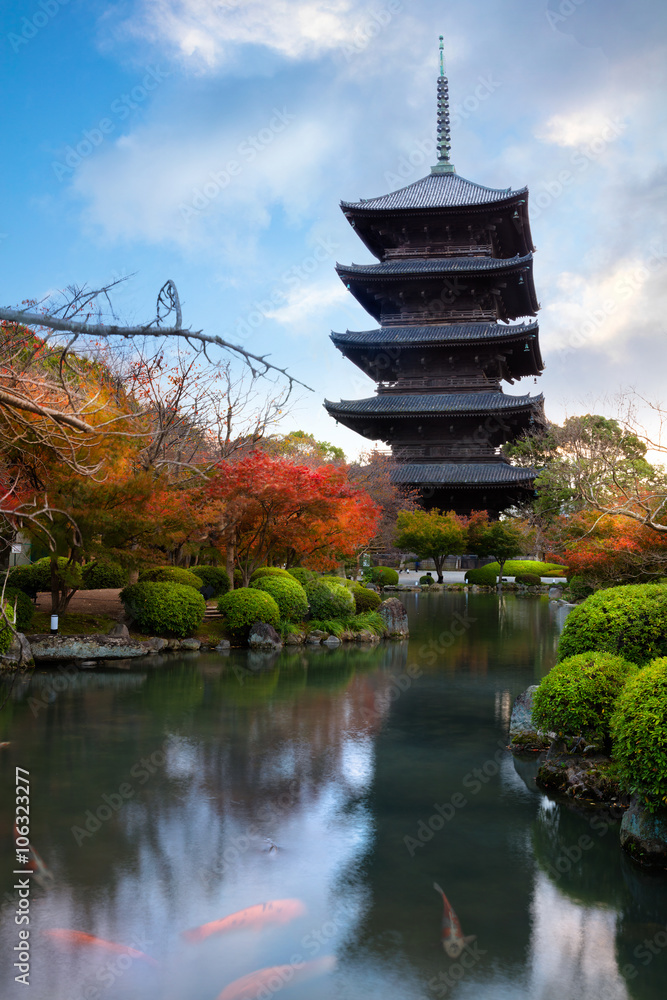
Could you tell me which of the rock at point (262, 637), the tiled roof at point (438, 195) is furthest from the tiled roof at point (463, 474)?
the rock at point (262, 637)

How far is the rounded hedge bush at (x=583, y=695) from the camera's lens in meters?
6.49

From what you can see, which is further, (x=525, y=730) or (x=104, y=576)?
(x=104, y=576)

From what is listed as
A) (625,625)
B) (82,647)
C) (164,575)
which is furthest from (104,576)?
(625,625)

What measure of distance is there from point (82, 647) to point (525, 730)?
26.9 feet

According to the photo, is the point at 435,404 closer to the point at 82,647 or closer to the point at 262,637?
the point at 262,637

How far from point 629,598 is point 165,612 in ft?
30.9

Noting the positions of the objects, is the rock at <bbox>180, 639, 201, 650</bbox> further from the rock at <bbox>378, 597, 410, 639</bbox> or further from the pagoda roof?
the pagoda roof

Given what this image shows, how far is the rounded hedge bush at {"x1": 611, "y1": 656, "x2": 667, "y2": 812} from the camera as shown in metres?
4.91

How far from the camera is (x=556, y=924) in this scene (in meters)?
4.35

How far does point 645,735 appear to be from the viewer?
500 centimetres

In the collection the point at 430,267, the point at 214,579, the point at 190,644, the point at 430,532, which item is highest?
the point at 430,267

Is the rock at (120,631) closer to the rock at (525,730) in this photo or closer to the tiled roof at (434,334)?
the rock at (525,730)

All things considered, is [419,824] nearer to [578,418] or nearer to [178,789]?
[178,789]

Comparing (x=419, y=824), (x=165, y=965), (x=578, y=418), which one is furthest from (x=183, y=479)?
(x=578, y=418)
